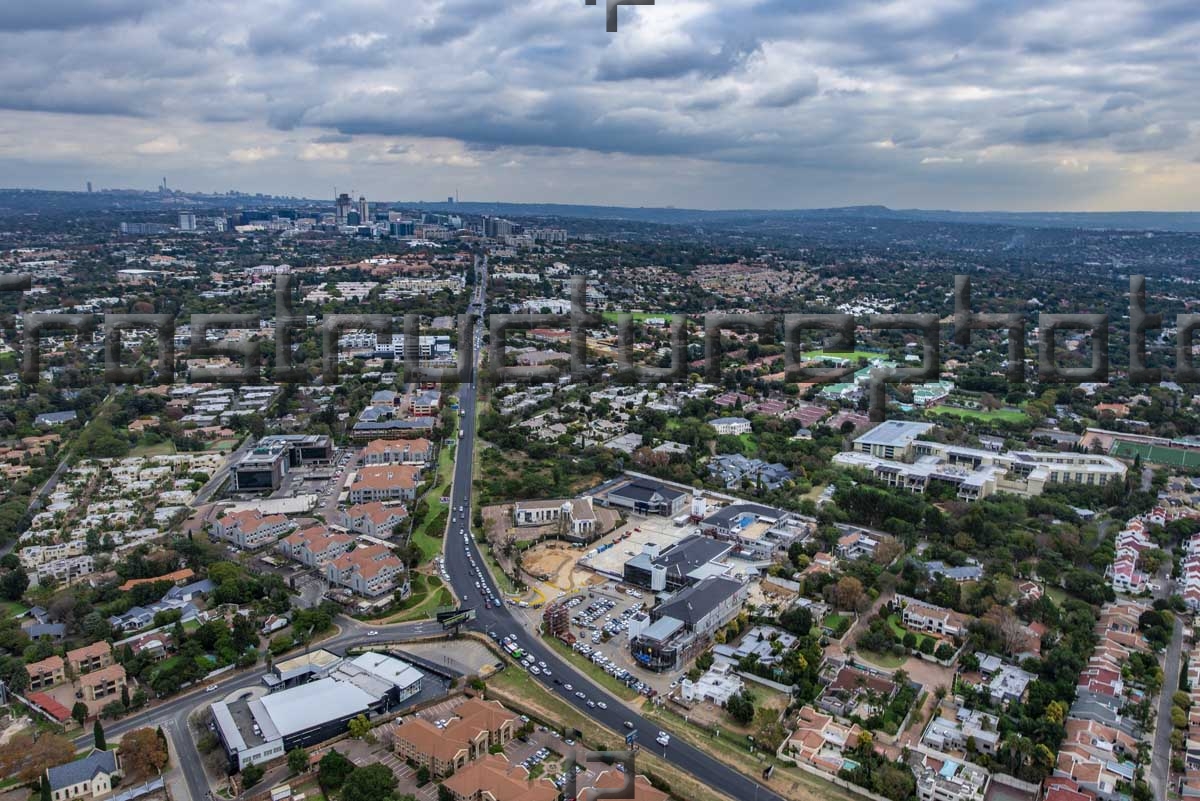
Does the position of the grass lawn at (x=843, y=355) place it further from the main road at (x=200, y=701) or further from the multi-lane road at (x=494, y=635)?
the main road at (x=200, y=701)

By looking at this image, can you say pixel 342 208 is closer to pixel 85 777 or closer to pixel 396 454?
pixel 396 454

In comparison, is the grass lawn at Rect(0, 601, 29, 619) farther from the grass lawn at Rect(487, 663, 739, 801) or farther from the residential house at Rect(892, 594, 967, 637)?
the residential house at Rect(892, 594, 967, 637)

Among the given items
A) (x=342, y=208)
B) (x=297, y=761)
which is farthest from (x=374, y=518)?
(x=342, y=208)

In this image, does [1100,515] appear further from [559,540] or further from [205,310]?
[205,310]

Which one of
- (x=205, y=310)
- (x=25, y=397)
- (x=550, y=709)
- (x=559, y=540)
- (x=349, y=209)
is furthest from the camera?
(x=349, y=209)

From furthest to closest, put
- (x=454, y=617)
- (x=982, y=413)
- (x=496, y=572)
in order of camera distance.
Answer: (x=982, y=413) < (x=496, y=572) < (x=454, y=617)

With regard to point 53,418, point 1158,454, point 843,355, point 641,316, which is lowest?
point 1158,454

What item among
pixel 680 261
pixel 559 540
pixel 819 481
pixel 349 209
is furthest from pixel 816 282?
pixel 349 209
